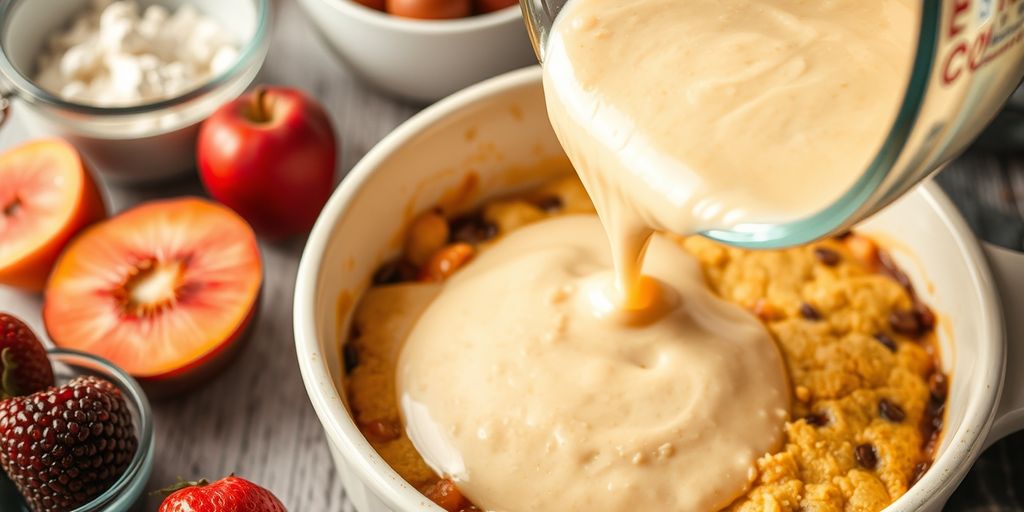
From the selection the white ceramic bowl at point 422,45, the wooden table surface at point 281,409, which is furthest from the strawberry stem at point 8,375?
the white ceramic bowl at point 422,45

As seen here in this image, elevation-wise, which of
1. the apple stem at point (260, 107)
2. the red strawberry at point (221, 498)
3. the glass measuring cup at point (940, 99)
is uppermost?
the glass measuring cup at point (940, 99)

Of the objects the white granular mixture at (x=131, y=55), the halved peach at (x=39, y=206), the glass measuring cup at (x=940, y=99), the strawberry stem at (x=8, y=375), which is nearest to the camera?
the glass measuring cup at (x=940, y=99)

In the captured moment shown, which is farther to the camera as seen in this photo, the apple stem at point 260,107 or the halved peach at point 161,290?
the apple stem at point 260,107

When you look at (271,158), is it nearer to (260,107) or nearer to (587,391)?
(260,107)

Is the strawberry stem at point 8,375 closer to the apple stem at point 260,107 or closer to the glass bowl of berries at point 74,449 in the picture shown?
the glass bowl of berries at point 74,449

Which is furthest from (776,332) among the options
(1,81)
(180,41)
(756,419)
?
(1,81)

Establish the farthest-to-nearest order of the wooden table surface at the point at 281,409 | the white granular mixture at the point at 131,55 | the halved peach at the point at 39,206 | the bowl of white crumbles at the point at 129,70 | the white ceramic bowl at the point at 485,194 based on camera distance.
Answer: the white granular mixture at the point at 131,55, the bowl of white crumbles at the point at 129,70, the halved peach at the point at 39,206, the wooden table surface at the point at 281,409, the white ceramic bowl at the point at 485,194
